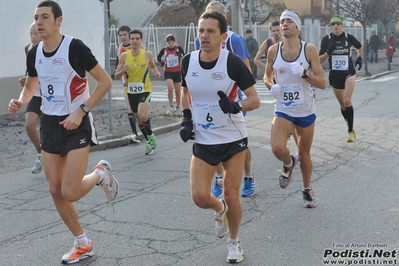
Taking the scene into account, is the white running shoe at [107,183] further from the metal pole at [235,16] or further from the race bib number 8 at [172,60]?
the metal pole at [235,16]

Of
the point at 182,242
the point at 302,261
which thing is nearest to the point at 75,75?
the point at 182,242

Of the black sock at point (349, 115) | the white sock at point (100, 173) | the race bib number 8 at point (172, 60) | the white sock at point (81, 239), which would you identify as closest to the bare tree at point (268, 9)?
the race bib number 8 at point (172, 60)

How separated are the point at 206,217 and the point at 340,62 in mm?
5597

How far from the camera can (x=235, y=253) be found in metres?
5.47

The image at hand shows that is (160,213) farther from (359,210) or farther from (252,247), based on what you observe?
(359,210)

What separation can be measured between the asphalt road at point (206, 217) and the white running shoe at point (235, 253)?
72mm

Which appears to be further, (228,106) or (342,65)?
(342,65)

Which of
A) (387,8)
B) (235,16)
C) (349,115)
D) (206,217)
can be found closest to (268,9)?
(387,8)

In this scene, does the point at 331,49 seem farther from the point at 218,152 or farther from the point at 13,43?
the point at 13,43

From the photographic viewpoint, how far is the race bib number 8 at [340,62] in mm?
11586

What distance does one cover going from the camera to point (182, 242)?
6.09 m

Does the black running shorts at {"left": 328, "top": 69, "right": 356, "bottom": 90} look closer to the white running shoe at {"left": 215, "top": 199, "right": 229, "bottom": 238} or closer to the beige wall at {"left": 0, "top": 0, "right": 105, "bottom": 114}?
the white running shoe at {"left": 215, "top": 199, "right": 229, "bottom": 238}

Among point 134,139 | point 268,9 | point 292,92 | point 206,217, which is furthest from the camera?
point 268,9

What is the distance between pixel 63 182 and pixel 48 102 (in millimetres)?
718
